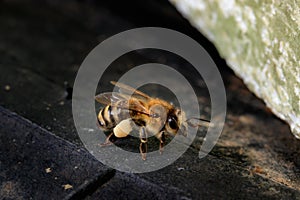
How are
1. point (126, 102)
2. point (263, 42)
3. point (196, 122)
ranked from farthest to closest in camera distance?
point (263, 42), point (196, 122), point (126, 102)

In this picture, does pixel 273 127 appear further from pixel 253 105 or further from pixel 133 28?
pixel 133 28

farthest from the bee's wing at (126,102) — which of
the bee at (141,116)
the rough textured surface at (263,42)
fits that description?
the rough textured surface at (263,42)

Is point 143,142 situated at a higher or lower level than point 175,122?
lower

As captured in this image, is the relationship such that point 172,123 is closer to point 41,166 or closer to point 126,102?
point 126,102

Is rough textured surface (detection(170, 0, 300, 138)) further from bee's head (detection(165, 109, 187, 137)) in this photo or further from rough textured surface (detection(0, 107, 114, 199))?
rough textured surface (detection(0, 107, 114, 199))

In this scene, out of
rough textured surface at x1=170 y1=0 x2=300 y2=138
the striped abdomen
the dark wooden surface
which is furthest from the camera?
rough textured surface at x1=170 y1=0 x2=300 y2=138

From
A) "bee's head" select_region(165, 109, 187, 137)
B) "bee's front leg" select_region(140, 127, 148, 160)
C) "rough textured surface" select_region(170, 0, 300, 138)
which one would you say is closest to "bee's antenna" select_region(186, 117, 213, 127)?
"bee's head" select_region(165, 109, 187, 137)

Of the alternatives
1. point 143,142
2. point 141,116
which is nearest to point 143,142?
point 143,142

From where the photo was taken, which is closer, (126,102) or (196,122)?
(126,102)
